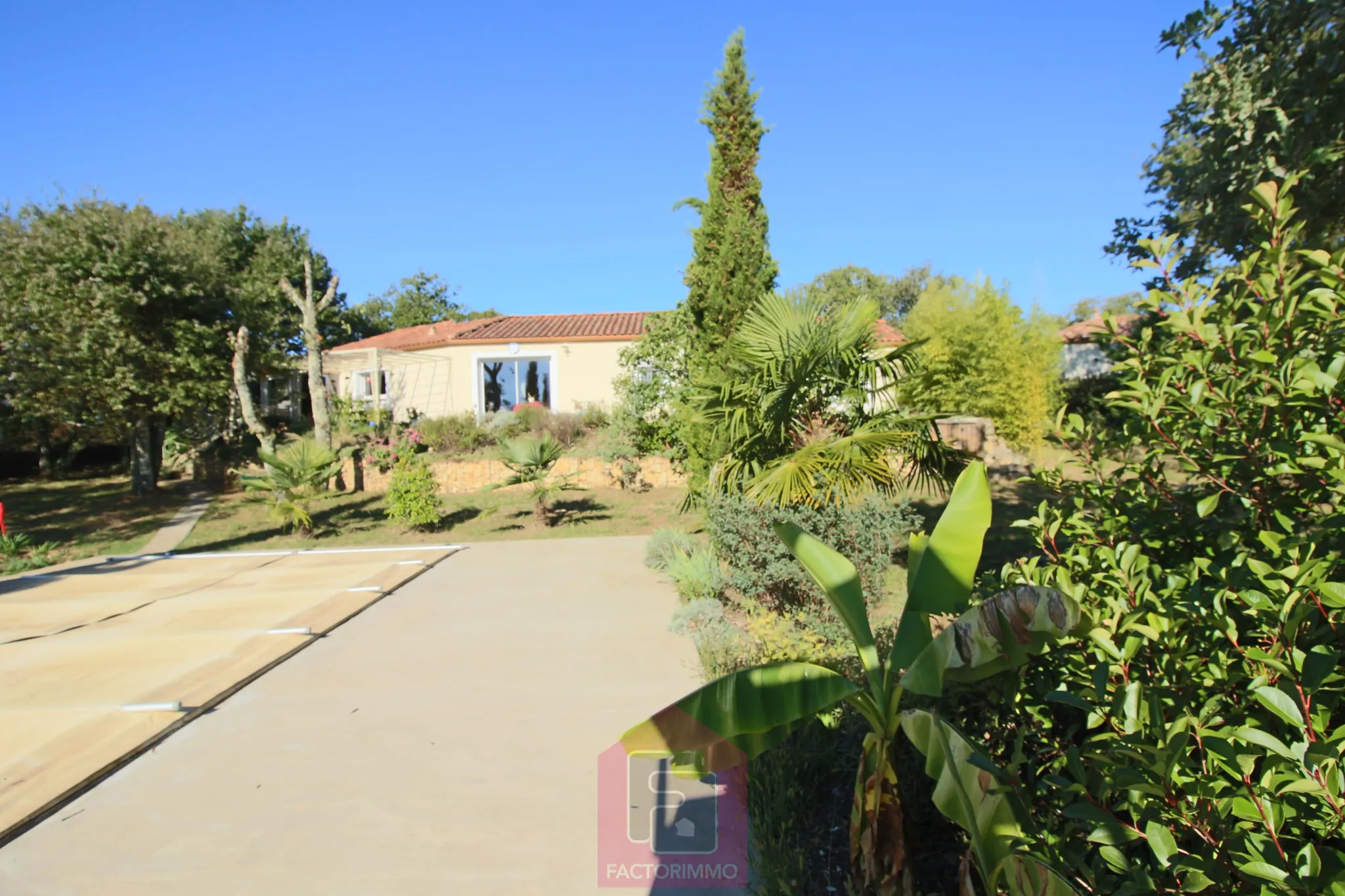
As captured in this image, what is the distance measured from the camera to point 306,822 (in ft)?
12.6

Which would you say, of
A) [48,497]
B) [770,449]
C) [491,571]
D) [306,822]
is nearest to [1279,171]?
[770,449]

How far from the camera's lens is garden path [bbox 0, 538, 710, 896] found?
344cm

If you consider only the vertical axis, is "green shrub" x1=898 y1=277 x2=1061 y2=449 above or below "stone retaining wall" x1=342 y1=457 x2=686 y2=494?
above

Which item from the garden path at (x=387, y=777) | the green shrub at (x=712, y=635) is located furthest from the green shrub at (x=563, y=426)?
the garden path at (x=387, y=777)

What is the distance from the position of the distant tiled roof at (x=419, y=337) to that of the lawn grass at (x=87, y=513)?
8574 mm

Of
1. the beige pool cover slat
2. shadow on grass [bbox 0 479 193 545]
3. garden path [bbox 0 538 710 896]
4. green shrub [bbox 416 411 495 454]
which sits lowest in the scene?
garden path [bbox 0 538 710 896]

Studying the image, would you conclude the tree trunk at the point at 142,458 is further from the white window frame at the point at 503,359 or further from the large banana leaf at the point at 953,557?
the large banana leaf at the point at 953,557

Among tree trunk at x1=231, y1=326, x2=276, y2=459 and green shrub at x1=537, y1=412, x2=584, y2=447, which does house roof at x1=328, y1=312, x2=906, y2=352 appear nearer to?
green shrub at x1=537, y1=412, x2=584, y2=447

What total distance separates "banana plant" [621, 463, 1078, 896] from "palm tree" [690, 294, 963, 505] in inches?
150

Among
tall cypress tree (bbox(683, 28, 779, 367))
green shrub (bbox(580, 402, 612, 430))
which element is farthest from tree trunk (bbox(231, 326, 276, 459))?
tall cypress tree (bbox(683, 28, 779, 367))

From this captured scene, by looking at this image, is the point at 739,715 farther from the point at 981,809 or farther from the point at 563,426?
the point at 563,426

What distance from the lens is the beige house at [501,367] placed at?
2592 centimetres

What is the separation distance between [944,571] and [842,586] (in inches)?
15.9

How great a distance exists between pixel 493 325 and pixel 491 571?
20.1 m
